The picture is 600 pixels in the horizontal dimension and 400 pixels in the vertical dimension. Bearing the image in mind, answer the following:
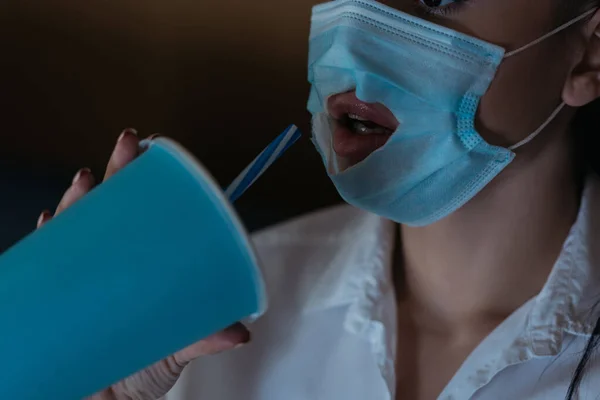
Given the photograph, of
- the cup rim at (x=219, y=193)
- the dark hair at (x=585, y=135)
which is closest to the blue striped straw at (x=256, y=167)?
the cup rim at (x=219, y=193)

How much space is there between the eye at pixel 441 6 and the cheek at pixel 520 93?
3.1 inches

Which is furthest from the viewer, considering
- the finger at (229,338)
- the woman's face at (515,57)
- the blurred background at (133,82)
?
the blurred background at (133,82)

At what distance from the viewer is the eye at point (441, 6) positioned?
69 centimetres

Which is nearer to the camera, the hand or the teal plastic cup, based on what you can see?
the teal plastic cup

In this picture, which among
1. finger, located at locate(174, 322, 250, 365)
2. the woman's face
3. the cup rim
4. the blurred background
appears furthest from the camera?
the blurred background

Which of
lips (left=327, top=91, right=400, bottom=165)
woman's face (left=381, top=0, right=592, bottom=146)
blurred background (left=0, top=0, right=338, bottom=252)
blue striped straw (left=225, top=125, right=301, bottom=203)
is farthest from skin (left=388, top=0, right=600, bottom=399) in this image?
blurred background (left=0, top=0, right=338, bottom=252)

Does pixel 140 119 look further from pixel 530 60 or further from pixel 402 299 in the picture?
pixel 530 60

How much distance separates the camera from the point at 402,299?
0.91 m

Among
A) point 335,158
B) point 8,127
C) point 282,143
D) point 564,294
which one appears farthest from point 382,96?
point 8,127

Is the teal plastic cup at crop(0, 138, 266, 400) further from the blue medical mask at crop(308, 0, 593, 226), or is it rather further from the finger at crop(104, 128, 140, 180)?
the blue medical mask at crop(308, 0, 593, 226)

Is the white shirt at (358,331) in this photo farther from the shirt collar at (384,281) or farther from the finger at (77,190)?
the finger at (77,190)

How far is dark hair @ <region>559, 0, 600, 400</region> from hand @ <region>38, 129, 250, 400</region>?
0.40 m

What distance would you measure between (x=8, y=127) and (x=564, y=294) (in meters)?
0.90

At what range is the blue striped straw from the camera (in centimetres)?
47
